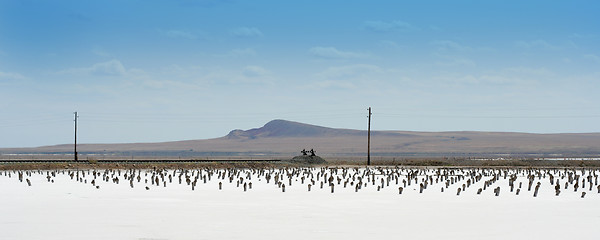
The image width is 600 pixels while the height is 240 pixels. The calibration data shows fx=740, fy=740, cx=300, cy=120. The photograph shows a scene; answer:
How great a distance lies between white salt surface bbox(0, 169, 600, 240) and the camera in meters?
19.0

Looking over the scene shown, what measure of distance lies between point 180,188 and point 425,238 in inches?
777

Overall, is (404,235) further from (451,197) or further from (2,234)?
(451,197)

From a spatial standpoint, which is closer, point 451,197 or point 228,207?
point 228,207

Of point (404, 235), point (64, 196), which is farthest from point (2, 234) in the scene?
point (64, 196)

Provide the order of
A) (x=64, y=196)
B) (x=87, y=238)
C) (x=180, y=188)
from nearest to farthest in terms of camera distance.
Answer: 1. (x=87, y=238)
2. (x=64, y=196)
3. (x=180, y=188)

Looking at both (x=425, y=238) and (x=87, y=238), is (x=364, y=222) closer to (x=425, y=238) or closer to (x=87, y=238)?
(x=425, y=238)

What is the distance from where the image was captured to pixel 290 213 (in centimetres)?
2395

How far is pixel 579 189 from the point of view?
3616 centimetres

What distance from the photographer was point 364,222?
21.6 meters

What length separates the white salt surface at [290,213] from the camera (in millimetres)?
19000

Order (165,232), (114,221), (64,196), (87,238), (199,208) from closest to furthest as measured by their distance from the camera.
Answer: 1. (87,238)
2. (165,232)
3. (114,221)
4. (199,208)
5. (64,196)

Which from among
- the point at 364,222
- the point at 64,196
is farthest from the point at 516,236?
the point at 64,196

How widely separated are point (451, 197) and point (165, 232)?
15.5 metres

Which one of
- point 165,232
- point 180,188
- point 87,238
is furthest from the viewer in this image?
point 180,188
